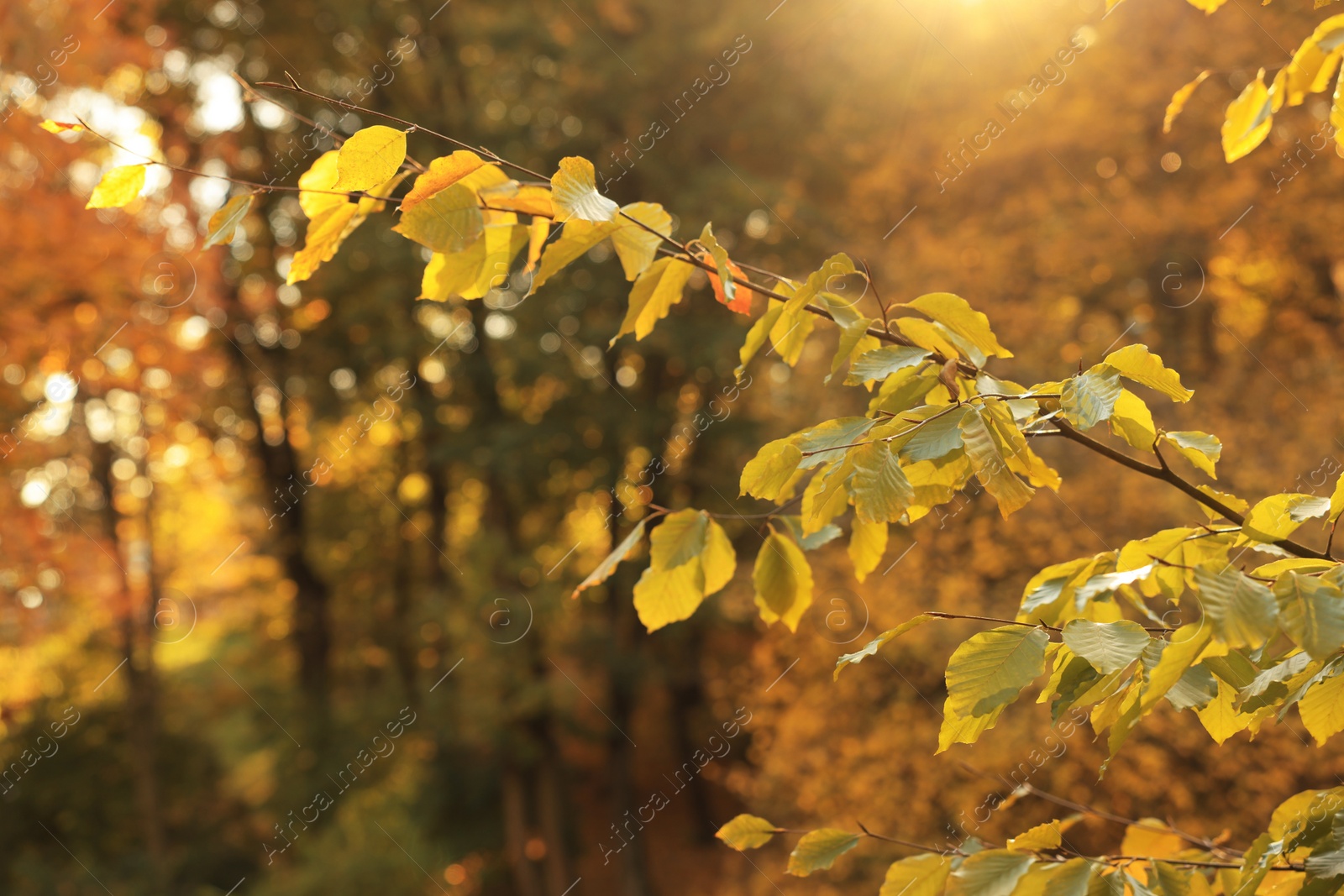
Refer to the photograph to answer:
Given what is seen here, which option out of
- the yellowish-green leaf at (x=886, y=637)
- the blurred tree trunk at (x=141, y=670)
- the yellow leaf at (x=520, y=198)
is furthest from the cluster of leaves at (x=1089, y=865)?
the blurred tree trunk at (x=141, y=670)

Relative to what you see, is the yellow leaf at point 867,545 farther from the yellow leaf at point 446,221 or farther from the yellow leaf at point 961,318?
the yellow leaf at point 446,221

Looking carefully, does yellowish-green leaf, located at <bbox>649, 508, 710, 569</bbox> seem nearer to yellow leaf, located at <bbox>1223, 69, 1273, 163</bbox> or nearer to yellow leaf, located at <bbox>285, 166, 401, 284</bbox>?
yellow leaf, located at <bbox>285, 166, 401, 284</bbox>

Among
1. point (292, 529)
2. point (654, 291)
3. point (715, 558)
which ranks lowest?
point (292, 529)

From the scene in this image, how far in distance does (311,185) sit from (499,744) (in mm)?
9889

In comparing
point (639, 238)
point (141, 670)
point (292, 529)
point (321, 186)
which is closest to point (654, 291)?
point (639, 238)

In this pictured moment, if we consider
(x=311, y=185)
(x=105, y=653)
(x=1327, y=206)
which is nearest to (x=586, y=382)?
(x=105, y=653)

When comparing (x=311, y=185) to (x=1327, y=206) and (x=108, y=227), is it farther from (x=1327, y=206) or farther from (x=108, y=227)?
(x=1327, y=206)

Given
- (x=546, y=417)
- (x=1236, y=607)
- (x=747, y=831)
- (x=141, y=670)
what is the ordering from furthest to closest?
(x=546, y=417) → (x=141, y=670) → (x=747, y=831) → (x=1236, y=607)

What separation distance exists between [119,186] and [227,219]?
0.40ft

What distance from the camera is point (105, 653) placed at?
33.0ft

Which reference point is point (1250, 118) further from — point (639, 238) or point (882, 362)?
point (639, 238)

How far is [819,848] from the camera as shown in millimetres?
1271

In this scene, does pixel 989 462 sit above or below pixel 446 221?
below

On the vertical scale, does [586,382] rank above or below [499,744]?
above
